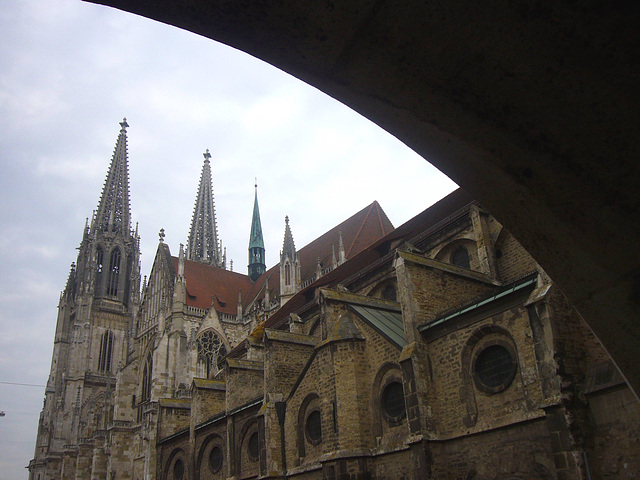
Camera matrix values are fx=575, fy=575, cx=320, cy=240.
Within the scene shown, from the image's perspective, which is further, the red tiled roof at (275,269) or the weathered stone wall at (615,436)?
the red tiled roof at (275,269)

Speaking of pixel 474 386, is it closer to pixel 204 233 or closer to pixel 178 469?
pixel 178 469

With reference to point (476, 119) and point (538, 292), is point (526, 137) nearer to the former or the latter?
point (476, 119)

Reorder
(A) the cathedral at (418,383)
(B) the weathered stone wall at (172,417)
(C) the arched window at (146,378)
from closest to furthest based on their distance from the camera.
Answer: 1. (A) the cathedral at (418,383)
2. (B) the weathered stone wall at (172,417)
3. (C) the arched window at (146,378)

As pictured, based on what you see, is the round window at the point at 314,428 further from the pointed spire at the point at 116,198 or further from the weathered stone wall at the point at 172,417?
the pointed spire at the point at 116,198

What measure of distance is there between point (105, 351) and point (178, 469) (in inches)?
1458

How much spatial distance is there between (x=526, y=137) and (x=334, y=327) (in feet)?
45.8

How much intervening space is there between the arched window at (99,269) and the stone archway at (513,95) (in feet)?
211

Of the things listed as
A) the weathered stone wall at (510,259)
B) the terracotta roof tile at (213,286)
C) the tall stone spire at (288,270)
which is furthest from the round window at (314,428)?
the terracotta roof tile at (213,286)

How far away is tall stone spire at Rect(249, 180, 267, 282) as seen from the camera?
205 feet

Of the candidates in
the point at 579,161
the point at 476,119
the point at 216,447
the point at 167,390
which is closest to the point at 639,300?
the point at 579,161

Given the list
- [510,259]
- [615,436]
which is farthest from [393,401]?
[510,259]

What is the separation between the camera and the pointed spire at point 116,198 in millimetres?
66688

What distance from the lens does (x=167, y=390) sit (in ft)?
123

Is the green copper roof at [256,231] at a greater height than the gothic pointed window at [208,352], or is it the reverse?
the green copper roof at [256,231]
